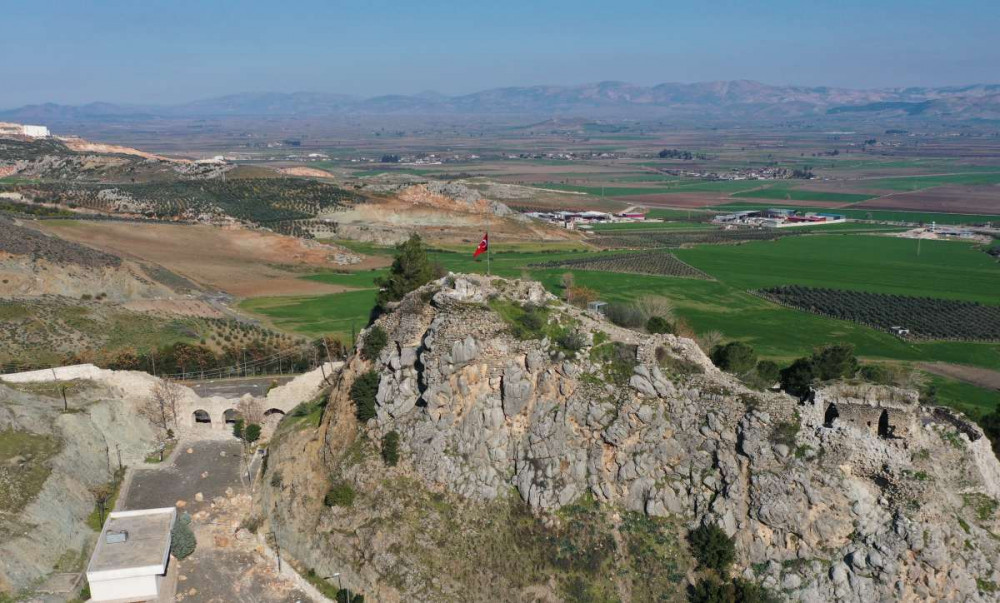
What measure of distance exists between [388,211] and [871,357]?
99996mm

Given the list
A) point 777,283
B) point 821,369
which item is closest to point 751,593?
point 821,369

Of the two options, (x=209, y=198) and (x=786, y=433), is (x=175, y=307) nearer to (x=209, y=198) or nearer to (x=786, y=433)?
(x=786, y=433)

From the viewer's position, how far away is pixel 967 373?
6812cm

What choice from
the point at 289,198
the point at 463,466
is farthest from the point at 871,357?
the point at 289,198

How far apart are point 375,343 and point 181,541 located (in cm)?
1398

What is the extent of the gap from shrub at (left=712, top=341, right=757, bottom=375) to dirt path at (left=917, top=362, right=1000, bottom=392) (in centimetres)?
2630

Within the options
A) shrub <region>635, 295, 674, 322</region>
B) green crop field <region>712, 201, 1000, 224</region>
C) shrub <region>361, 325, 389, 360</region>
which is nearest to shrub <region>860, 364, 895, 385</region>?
shrub <region>635, 295, 674, 322</region>

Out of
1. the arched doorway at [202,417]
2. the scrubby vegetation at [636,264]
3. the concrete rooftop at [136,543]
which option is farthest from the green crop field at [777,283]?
the concrete rooftop at [136,543]

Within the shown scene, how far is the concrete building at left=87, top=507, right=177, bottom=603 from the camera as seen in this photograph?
3694 centimetres

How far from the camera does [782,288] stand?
100375 millimetres

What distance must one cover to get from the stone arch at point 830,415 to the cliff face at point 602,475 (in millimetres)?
129

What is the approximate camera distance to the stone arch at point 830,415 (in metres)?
34.5

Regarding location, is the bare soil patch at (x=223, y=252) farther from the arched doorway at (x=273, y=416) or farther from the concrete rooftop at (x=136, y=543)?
the concrete rooftop at (x=136, y=543)

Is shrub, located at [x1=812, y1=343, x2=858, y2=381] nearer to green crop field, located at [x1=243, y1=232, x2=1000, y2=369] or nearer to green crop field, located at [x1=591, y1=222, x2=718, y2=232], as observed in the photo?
green crop field, located at [x1=243, y1=232, x2=1000, y2=369]
